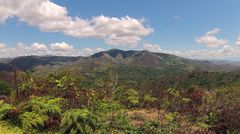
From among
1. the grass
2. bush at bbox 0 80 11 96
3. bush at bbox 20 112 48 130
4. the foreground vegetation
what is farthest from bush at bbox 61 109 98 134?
bush at bbox 0 80 11 96

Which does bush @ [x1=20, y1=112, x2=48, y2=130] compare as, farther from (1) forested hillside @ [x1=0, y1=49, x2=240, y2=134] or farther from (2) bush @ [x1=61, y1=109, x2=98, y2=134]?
(2) bush @ [x1=61, y1=109, x2=98, y2=134]

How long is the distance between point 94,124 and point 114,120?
2258 mm

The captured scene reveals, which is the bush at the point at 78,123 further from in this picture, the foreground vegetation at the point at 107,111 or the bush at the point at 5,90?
the bush at the point at 5,90

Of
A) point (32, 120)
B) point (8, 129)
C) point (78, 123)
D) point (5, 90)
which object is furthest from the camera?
point (5, 90)

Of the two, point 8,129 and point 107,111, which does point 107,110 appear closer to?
point 107,111

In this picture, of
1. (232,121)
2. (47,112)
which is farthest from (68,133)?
(232,121)

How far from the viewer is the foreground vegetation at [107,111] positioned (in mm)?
11156

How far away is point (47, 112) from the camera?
11758 mm

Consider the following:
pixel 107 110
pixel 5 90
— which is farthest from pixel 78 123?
pixel 5 90

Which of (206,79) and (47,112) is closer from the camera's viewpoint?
(47,112)

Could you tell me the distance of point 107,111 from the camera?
15.4 m

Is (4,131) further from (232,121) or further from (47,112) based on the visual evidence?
(232,121)

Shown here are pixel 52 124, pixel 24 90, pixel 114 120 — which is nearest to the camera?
pixel 52 124

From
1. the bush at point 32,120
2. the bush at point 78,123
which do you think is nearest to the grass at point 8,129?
the bush at point 32,120
